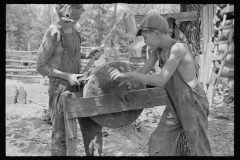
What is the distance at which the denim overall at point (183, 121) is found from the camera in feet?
8.87

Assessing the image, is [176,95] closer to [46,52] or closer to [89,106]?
[89,106]

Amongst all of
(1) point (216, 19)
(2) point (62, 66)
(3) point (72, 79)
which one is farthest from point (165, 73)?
(1) point (216, 19)

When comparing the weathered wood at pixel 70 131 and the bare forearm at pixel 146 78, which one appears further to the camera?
the weathered wood at pixel 70 131

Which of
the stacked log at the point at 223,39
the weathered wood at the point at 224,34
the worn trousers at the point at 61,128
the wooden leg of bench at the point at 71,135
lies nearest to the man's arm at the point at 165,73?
the wooden leg of bench at the point at 71,135

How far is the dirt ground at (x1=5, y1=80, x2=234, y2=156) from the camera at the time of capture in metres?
4.70

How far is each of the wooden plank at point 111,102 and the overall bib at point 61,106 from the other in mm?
484

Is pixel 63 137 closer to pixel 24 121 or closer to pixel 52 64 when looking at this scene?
pixel 52 64

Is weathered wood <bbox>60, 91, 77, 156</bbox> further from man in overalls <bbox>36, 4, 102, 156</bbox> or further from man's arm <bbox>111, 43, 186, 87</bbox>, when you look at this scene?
man's arm <bbox>111, 43, 186, 87</bbox>

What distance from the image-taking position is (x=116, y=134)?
211 inches

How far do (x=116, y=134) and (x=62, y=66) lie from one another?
2.64 m

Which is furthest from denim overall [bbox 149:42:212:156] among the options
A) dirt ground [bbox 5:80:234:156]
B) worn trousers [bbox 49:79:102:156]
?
dirt ground [bbox 5:80:234:156]

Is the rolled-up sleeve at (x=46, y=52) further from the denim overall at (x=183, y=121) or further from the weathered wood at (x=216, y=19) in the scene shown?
the weathered wood at (x=216, y=19)

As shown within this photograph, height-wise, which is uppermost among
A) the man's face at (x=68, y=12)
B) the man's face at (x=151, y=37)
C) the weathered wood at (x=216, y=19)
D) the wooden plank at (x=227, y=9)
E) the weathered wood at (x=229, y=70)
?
the wooden plank at (x=227, y=9)

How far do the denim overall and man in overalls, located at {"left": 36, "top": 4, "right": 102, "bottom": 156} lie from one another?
913mm
